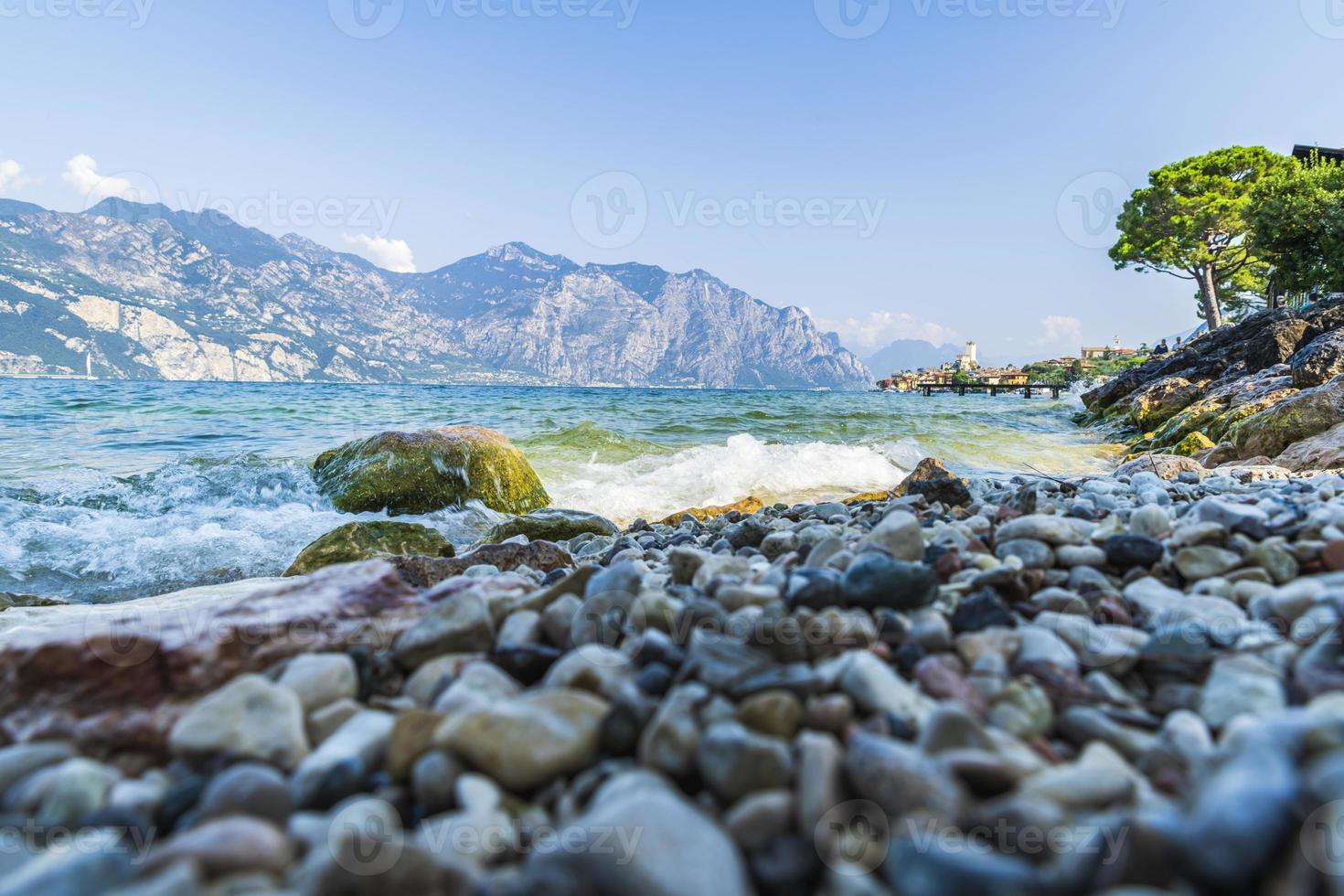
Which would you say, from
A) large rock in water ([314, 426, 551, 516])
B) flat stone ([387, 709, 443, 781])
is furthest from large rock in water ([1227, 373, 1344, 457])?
flat stone ([387, 709, 443, 781])

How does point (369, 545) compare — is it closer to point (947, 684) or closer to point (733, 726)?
point (733, 726)

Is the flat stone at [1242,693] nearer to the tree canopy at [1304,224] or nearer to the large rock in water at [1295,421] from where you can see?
the large rock in water at [1295,421]

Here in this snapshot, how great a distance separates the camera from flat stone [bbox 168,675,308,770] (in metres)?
1.15

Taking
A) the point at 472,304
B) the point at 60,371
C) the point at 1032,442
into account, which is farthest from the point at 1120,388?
the point at 472,304

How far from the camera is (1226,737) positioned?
997 mm

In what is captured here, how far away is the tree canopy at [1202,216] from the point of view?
29672mm

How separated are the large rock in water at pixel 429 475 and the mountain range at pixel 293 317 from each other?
72.4 meters

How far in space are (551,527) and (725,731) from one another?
444 centimetres

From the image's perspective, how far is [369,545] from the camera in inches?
191

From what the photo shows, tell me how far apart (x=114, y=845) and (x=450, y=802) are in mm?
476

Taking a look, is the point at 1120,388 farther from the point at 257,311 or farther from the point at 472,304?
the point at 472,304

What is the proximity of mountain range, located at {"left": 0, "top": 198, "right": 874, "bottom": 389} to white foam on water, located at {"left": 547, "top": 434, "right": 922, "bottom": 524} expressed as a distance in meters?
72.4

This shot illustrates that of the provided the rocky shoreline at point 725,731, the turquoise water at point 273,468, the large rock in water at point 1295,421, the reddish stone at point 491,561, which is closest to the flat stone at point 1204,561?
the rocky shoreline at point 725,731

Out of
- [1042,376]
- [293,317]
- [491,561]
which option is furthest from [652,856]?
[293,317]
